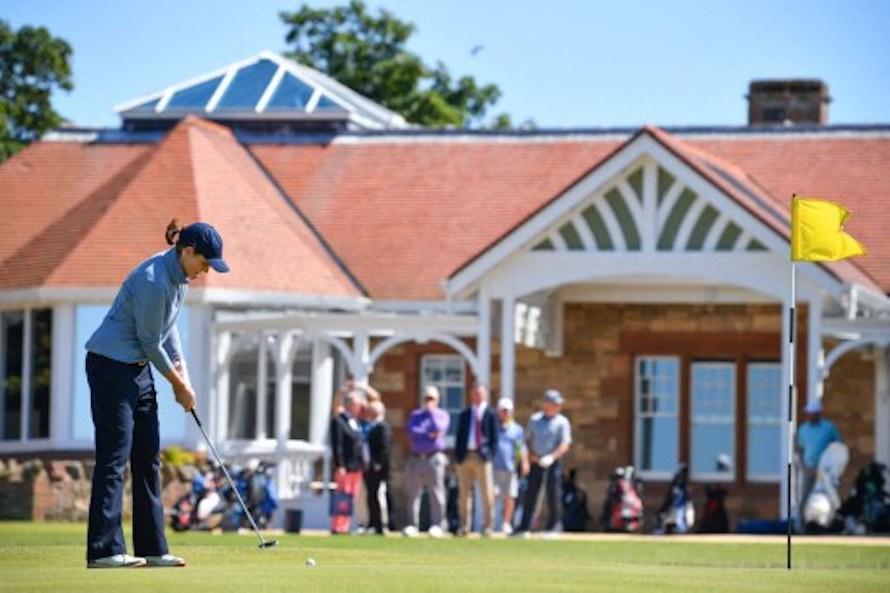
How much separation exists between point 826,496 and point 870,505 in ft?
1.89

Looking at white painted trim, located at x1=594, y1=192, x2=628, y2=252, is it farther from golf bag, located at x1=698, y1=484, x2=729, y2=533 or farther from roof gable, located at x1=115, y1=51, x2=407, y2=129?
roof gable, located at x1=115, y1=51, x2=407, y2=129

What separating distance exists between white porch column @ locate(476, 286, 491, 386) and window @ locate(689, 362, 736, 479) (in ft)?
10.8

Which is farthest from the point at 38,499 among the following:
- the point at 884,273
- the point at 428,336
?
the point at 884,273

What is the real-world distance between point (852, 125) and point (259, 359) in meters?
9.46

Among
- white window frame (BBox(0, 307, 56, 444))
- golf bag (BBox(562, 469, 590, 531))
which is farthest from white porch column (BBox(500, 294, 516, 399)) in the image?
white window frame (BBox(0, 307, 56, 444))

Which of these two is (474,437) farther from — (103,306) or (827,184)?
(827,184)

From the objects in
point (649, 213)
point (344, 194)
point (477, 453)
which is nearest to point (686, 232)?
point (649, 213)

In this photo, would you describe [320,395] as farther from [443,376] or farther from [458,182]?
[458,182]

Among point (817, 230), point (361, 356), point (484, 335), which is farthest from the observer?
point (361, 356)

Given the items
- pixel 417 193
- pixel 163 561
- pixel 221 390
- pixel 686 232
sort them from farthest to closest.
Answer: pixel 417 193, pixel 221 390, pixel 686 232, pixel 163 561

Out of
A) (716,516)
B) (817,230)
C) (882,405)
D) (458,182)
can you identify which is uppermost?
(458,182)

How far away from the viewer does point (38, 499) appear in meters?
29.3

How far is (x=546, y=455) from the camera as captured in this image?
90.0 ft

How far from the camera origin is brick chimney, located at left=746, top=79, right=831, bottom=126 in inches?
1577
